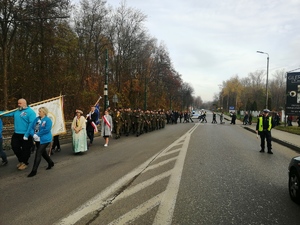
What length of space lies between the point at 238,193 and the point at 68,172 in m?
4.17

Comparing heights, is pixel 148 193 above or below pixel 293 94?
below

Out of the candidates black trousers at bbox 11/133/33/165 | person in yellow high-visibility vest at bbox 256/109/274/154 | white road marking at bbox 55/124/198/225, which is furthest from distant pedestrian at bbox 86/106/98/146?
Result: person in yellow high-visibility vest at bbox 256/109/274/154

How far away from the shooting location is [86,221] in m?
3.83

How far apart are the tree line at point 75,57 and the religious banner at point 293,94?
16.3 m

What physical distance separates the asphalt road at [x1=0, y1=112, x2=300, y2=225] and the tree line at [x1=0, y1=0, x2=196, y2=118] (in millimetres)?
8588

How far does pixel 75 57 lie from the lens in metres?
30.8

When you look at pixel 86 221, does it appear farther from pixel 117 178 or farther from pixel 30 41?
pixel 30 41

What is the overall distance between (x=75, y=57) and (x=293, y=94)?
22.9 metres

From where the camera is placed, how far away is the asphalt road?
401 centimetres

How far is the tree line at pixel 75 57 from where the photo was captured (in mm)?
17609

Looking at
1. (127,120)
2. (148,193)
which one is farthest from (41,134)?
(127,120)

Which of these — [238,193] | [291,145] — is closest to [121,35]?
[291,145]

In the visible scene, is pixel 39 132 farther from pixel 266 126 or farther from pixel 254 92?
pixel 254 92

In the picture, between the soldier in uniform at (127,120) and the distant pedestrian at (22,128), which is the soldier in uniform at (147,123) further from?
the distant pedestrian at (22,128)
